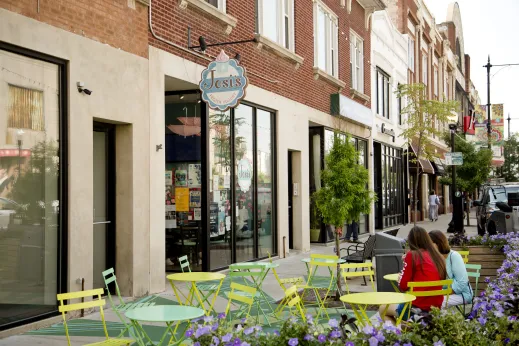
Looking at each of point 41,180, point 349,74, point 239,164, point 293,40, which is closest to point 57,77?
point 41,180

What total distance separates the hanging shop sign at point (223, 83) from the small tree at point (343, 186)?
1.79 m

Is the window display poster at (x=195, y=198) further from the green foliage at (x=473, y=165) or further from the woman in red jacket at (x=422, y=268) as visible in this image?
the green foliage at (x=473, y=165)

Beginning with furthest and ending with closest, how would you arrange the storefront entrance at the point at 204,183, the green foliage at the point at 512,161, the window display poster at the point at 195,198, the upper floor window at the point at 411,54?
the green foliage at the point at 512,161, the upper floor window at the point at 411,54, the window display poster at the point at 195,198, the storefront entrance at the point at 204,183

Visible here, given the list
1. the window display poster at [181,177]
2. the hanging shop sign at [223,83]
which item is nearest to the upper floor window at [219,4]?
the hanging shop sign at [223,83]

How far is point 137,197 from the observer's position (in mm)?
9398

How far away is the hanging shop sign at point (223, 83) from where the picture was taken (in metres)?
9.91

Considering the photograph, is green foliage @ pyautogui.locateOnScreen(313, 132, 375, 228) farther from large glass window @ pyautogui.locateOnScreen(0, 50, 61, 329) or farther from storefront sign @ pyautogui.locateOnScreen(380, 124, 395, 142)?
storefront sign @ pyautogui.locateOnScreen(380, 124, 395, 142)

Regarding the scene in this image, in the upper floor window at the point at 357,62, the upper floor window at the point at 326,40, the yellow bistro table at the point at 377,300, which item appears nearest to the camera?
the yellow bistro table at the point at 377,300

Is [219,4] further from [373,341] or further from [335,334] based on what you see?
[373,341]

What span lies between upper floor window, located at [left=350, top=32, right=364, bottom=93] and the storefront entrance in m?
8.69

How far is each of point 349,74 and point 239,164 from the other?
877 centimetres

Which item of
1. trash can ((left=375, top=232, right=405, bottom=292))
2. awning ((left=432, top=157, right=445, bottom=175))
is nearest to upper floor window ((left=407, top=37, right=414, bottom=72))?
awning ((left=432, top=157, right=445, bottom=175))

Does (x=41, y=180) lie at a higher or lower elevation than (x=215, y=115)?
lower

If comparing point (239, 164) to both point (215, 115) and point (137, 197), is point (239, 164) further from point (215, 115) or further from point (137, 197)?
point (137, 197)
